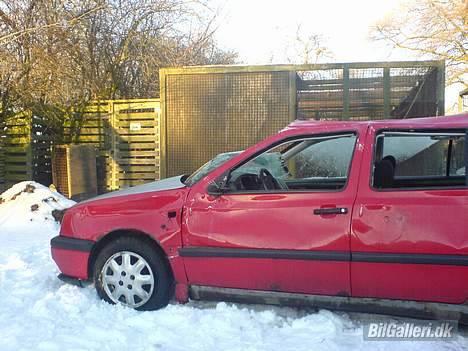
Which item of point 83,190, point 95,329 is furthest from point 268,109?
point 95,329

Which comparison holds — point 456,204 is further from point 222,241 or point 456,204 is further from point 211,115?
point 211,115

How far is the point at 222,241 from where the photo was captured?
3369 millimetres

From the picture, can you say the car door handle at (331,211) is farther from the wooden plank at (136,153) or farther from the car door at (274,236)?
the wooden plank at (136,153)

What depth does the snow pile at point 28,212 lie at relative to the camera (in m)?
6.02

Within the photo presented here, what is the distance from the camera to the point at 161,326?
3230 mm

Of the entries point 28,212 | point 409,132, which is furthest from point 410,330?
point 28,212

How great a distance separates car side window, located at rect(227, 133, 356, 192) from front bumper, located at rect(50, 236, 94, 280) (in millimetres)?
1390

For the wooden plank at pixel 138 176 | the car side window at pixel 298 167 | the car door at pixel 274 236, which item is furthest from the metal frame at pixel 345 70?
the car door at pixel 274 236

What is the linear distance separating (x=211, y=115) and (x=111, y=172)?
280 cm

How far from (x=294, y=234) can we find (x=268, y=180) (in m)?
0.70

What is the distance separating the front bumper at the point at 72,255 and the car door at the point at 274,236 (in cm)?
91

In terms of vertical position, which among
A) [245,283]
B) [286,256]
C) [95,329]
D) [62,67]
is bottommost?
[95,329]

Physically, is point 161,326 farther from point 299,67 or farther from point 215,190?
point 299,67

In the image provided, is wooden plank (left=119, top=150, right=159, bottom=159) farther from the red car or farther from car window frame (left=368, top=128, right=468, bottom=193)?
car window frame (left=368, top=128, right=468, bottom=193)
